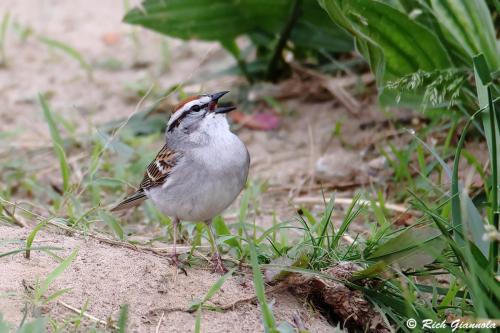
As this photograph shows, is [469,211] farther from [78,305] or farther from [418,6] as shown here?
[418,6]

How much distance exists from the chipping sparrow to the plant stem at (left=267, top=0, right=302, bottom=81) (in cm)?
231

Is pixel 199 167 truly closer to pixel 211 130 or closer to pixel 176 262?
pixel 211 130

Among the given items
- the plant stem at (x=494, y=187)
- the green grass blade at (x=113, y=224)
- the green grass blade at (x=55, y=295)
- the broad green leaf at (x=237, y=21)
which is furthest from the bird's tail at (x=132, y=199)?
the plant stem at (x=494, y=187)

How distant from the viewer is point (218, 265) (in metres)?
4.48

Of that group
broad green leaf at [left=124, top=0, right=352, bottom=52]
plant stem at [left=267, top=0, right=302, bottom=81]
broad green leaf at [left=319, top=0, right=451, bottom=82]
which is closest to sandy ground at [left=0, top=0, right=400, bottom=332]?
plant stem at [left=267, top=0, right=302, bottom=81]

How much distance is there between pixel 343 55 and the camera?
7.64 m

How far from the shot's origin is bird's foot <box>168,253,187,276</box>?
4.33 m

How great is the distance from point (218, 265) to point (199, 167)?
56 centimetres

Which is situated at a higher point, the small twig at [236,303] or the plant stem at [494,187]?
the plant stem at [494,187]

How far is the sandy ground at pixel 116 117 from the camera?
3846 millimetres

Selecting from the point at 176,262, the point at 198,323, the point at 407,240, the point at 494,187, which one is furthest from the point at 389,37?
the point at 198,323

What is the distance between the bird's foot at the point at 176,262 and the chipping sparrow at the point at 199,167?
1 centimetres

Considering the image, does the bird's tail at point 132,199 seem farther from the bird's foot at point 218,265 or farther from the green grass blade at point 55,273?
the green grass blade at point 55,273

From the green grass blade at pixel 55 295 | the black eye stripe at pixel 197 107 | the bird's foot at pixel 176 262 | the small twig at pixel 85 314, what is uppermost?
the black eye stripe at pixel 197 107
